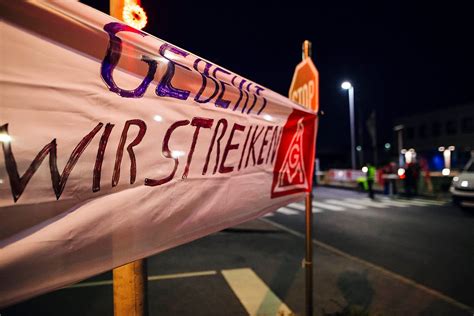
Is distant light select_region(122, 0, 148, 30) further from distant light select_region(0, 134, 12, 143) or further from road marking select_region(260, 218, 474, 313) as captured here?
road marking select_region(260, 218, 474, 313)

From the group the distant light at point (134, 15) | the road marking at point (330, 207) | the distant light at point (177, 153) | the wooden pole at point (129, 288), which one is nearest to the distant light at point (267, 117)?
the distant light at point (177, 153)

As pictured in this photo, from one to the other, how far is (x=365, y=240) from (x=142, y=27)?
24.4ft

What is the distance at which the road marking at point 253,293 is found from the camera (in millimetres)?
4051

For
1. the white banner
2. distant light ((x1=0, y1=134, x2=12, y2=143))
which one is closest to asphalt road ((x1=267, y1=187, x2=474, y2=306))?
the white banner

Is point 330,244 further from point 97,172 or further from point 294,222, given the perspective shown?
point 97,172

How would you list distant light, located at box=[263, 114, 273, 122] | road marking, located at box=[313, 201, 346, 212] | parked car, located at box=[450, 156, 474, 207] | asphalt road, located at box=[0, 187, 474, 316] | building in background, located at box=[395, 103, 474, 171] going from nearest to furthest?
1. distant light, located at box=[263, 114, 273, 122]
2. asphalt road, located at box=[0, 187, 474, 316]
3. parked car, located at box=[450, 156, 474, 207]
4. road marking, located at box=[313, 201, 346, 212]
5. building in background, located at box=[395, 103, 474, 171]

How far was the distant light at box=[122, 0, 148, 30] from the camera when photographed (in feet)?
6.29

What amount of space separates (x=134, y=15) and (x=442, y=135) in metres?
54.5

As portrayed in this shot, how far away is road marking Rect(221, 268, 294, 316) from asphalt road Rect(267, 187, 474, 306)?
2458 mm

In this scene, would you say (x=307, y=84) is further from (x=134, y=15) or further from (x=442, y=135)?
(x=442, y=135)

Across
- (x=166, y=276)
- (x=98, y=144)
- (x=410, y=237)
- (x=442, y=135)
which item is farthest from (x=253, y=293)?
(x=442, y=135)

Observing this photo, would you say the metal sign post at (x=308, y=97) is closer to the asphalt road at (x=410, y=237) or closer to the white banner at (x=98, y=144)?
the white banner at (x=98, y=144)

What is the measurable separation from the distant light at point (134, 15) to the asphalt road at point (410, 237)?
5.15 metres

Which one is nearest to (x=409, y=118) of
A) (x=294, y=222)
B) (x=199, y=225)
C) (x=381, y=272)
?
(x=294, y=222)
